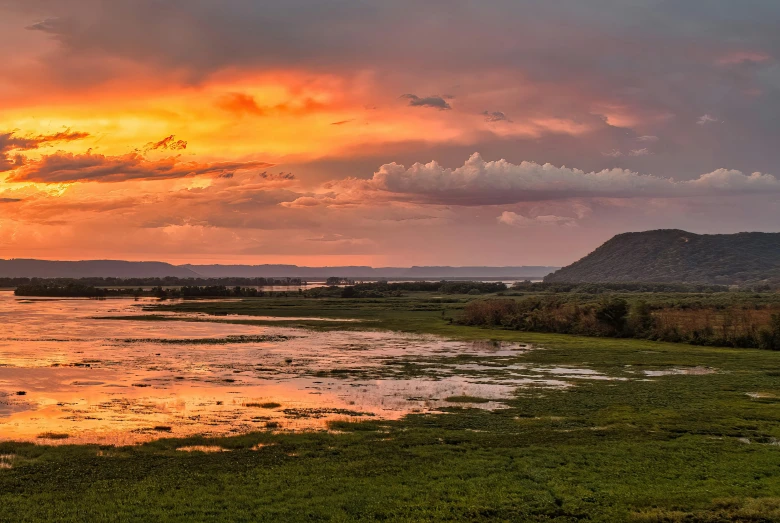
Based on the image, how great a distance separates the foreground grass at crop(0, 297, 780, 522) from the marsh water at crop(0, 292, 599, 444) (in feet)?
11.3

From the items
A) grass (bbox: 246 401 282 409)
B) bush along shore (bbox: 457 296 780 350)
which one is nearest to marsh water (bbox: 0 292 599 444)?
grass (bbox: 246 401 282 409)

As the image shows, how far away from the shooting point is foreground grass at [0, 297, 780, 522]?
17.4m

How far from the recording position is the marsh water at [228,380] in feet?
95.9

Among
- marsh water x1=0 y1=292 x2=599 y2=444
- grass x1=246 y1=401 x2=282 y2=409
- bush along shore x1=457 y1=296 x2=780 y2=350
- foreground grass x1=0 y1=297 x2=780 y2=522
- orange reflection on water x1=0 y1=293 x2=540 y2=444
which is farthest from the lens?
bush along shore x1=457 y1=296 x2=780 y2=350

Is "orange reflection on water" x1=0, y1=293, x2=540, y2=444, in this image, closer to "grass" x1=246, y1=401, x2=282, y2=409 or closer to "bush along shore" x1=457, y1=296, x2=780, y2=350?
"grass" x1=246, y1=401, x2=282, y2=409

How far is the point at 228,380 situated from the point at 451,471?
25563mm

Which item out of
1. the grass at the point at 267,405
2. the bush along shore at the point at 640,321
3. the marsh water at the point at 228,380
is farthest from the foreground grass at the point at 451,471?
the bush along shore at the point at 640,321

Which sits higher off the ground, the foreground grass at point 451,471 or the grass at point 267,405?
the foreground grass at point 451,471

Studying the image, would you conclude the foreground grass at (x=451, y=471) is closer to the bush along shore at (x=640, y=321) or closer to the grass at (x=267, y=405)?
the grass at (x=267, y=405)

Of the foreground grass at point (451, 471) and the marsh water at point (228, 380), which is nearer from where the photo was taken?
the foreground grass at point (451, 471)

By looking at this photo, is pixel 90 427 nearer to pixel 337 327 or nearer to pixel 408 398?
pixel 408 398

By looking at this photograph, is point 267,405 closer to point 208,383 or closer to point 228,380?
point 208,383

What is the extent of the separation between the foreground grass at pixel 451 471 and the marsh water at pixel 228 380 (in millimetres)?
3436

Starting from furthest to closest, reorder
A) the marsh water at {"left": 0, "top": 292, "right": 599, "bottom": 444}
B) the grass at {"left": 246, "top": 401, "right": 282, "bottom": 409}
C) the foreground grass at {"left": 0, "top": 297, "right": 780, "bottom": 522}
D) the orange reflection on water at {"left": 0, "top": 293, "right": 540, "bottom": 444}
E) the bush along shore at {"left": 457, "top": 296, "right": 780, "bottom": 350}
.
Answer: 1. the bush along shore at {"left": 457, "top": 296, "right": 780, "bottom": 350}
2. the grass at {"left": 246, "top": 401, "right": 282, "bottom": 409}
3. the marsh water at {"left": 0, "top": 292, "right": 599, "bottom": 444}
4. the orange reflection on water at {"left": 0, "top": 293, "right": 540, "bottom": 444}
5. the foreground grass at {"left": 0, "top": 297, "right": 780, "bottom": 522}
